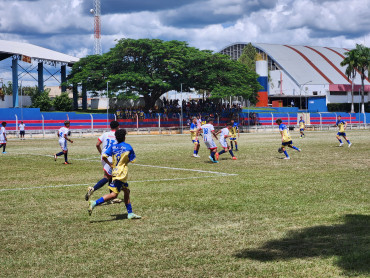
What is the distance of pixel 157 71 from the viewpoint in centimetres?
6362

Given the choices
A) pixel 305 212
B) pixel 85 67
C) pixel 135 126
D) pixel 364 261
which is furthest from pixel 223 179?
pixel 85 67

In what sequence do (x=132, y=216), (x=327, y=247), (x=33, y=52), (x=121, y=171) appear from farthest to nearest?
(x=33, y=52)
(x=132, y=216)
(x=121, y=171)
(x=327, y=247)

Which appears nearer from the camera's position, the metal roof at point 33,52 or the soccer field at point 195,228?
the soccer field at point 195,228

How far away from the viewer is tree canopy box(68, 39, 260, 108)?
201 ft

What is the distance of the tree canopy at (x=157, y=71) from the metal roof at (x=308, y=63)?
42431 millimetres

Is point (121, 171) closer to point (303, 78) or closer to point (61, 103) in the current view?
point (61, 103)

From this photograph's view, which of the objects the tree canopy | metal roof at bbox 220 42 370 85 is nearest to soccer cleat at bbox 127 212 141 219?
the tree canopy

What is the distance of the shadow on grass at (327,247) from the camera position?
6.28 metres

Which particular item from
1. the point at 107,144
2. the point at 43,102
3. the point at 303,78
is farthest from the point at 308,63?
the point at 107,144

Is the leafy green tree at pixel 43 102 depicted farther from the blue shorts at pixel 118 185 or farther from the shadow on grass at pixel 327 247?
the shadow on grass at pixel 327 247

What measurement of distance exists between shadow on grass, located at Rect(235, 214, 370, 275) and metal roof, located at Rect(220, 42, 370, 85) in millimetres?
97576

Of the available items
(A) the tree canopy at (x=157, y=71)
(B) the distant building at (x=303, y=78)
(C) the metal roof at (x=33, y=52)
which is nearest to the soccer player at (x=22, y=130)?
(A) the tree canopy at (x=157, y=71)

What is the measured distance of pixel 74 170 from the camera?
18875mm

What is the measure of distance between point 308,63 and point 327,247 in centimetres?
10993
